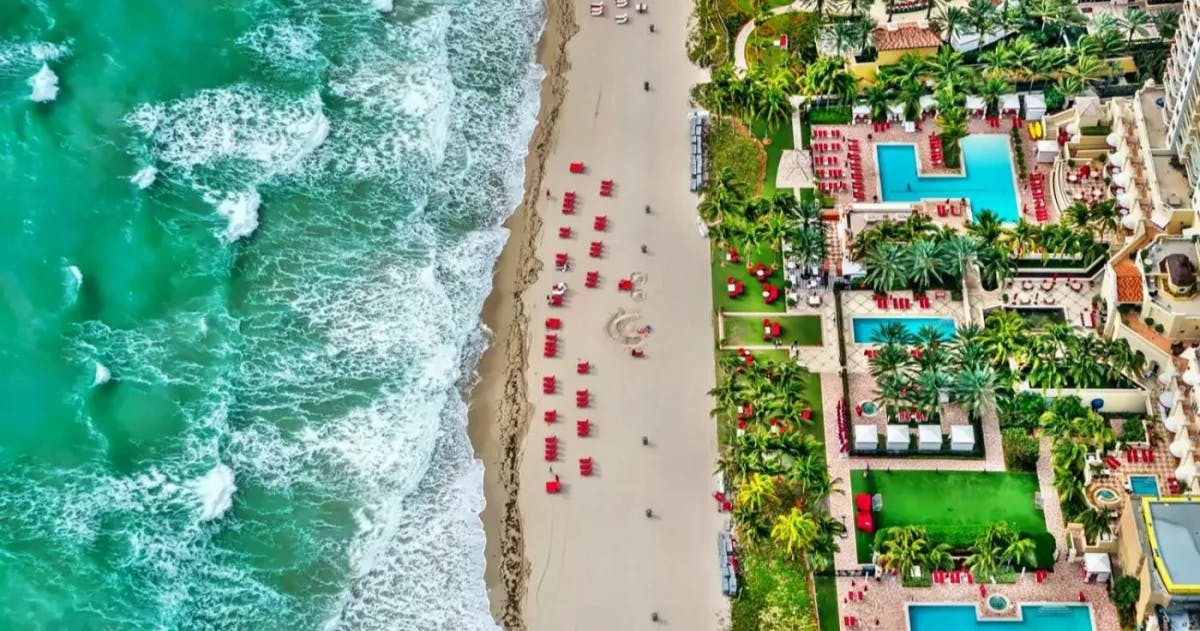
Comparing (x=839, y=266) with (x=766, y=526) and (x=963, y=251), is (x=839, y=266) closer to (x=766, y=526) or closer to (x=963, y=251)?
(x=963, y=251)

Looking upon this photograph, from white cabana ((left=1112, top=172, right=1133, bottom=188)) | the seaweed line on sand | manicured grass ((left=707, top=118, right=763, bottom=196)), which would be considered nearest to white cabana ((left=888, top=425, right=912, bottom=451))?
manicured grass ((left=707, top=118, right=763, bottom=196))

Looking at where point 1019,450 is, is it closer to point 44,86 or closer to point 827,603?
point 827,603

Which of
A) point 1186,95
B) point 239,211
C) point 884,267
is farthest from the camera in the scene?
point 239,211

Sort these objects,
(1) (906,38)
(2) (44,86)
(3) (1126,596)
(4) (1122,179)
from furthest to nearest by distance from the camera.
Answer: (2) (44,86)
(1) (906,38)
(4) (1122,179)
(3) (1126,596)

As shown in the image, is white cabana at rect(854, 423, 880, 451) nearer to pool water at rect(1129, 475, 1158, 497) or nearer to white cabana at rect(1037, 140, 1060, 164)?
pool water at rect(1129, 475, 1158, 497)

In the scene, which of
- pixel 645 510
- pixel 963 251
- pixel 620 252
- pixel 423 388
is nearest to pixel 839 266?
pixel 963 251

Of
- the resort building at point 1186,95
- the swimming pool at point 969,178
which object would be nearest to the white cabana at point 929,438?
the swimming pool at point 969,178

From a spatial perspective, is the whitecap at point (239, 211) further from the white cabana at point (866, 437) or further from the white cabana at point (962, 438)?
the white cabana at point (962, 438)

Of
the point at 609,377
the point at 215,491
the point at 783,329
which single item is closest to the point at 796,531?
the point at 783,329
